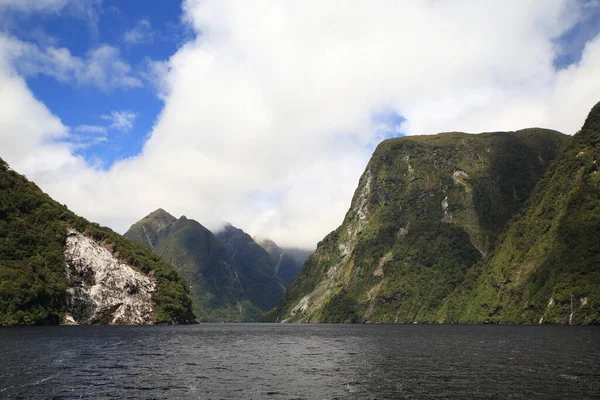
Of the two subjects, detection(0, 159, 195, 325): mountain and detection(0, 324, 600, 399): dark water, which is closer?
detection(0, 324, 600, 399): dark water

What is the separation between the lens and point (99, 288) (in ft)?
595

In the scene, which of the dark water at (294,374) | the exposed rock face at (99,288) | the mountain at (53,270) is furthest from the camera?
the exposed rock face at (99,288)

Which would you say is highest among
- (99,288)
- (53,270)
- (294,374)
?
(53,270)

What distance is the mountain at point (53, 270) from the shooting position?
14825 centimetres

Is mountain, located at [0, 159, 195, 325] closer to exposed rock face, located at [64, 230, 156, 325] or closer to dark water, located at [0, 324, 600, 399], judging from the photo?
exposed rock face, located at [64, 230, 156, 325]

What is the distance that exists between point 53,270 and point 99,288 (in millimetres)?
20882

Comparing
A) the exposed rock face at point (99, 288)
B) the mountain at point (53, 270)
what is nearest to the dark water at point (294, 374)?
the mountain at point (53, 270)

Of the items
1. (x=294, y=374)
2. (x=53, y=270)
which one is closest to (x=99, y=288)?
(x=53, y=270)

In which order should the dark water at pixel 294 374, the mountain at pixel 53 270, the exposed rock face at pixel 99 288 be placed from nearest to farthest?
the dark water at pixel 294 374
the mountain at pixel 53 270
the exposed rock face at pixel 99 288

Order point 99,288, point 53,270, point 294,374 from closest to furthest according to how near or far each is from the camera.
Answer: point 294,374 → point 53,270 → point 99,288

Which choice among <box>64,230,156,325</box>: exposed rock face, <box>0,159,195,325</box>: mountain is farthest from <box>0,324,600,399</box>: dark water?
<box>64,230,156,325</box>: exposed rock face

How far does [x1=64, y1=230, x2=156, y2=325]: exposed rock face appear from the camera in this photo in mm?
173250

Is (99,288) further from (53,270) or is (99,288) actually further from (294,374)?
(294,374)

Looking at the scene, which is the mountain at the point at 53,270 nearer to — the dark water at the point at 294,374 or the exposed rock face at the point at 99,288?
the exposed rock face at the point at 99,288
